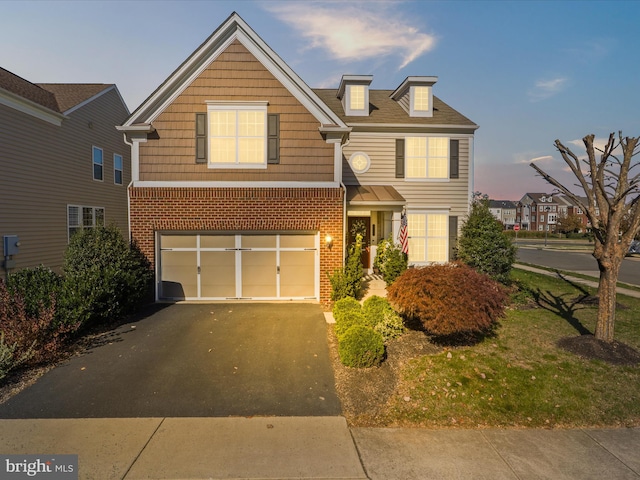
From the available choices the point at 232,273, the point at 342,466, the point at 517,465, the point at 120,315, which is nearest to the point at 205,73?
the point at 232,273

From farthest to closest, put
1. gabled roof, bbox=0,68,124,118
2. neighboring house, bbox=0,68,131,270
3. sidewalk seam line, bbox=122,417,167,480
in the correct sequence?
1. gabled roof, bbox=0,68,124,118
2. neighboring house, bbox=0,68,131,270
3. sidewalk seam line, bbox=122,417,167,480

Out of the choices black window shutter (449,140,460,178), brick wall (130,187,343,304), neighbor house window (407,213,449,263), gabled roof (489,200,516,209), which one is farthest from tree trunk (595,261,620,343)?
gabled roof (489,200,516,209)

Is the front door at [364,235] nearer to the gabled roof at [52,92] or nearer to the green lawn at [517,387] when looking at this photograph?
the green lawn at [517,387]

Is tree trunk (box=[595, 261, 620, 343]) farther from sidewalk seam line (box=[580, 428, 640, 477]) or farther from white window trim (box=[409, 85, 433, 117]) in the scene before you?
white window trim (box=[409, 85, 433, 117])

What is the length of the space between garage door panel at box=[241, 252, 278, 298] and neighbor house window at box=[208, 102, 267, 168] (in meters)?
2.92

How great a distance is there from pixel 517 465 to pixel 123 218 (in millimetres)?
21650

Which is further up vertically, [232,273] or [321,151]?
[321,151]

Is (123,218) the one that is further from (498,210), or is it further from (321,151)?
(498,210)

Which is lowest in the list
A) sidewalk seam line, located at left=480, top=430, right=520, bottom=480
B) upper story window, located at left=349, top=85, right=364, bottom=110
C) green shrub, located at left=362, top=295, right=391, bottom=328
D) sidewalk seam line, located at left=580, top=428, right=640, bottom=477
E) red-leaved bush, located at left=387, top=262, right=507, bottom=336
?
sidewalk seam line, located at left=580, top=428, right=640, bottom=477

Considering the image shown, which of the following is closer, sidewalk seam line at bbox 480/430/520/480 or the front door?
sidewalk seam line at bbox 480/430/520/480

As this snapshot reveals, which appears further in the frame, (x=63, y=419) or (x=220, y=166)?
(x=220, y=166)

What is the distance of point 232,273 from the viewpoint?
11.2 m

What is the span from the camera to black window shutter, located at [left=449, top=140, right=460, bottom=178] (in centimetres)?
1551

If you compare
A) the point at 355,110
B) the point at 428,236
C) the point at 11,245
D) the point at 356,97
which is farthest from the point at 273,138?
the point at 11,245
